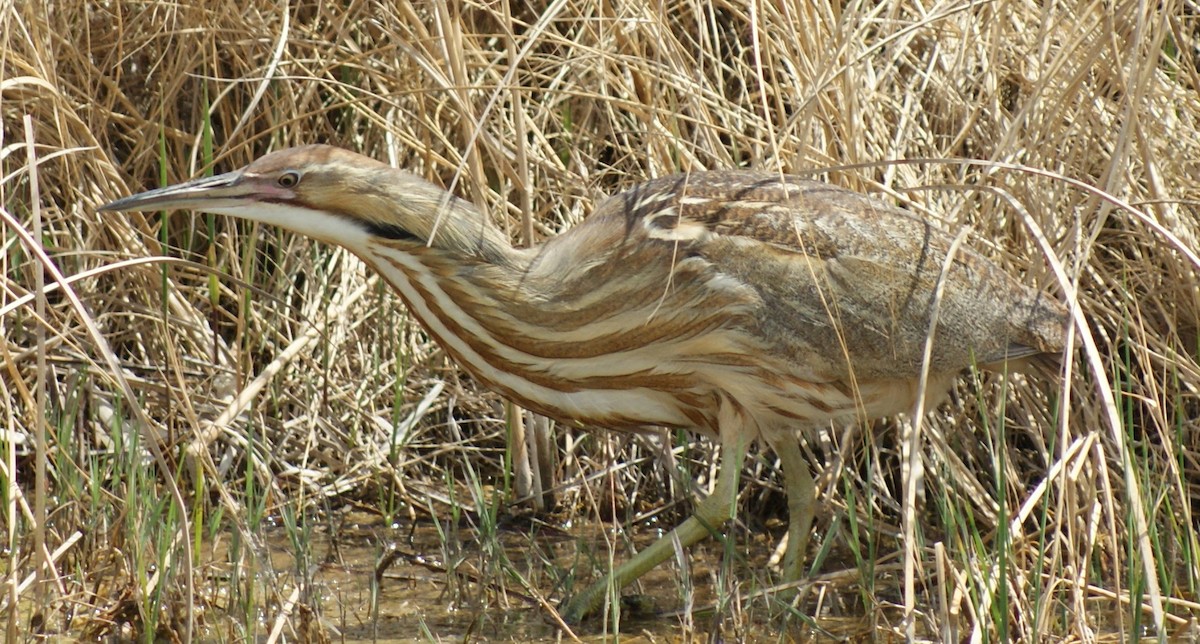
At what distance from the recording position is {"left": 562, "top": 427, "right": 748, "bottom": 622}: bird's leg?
3.19m

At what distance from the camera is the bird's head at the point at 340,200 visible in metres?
3.06

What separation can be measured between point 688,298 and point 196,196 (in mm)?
940

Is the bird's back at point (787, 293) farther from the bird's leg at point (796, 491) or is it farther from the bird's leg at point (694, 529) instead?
the bird's leg at point (796, 491)

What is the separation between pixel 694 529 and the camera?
10.8 ft

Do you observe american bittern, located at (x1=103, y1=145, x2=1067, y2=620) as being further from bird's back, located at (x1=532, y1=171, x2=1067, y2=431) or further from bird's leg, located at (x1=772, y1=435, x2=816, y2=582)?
bird's leg, located at (x1=772, y1=435, x2=816, y2=582)

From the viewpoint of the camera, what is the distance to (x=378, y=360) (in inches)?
156

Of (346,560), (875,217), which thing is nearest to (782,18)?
(875,217)

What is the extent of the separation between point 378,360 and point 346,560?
561mm

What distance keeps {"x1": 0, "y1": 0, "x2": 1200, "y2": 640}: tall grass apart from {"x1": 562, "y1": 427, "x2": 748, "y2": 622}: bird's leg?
0.08m

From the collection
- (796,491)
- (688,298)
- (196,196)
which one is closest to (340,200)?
(196,196)

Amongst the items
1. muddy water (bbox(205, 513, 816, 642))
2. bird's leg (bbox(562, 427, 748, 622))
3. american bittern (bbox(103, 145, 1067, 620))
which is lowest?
muddy water (bbox(205, 513, 816, 642))

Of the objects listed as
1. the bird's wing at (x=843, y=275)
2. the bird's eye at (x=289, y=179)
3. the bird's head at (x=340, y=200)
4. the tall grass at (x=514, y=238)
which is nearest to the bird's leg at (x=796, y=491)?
the tall grass at (x=514, y=238)

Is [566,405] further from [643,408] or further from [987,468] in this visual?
[987,468]

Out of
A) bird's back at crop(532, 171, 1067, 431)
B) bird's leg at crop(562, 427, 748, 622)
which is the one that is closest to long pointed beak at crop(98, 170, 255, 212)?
bird's back at crop(532, 171, 1067, 431)
